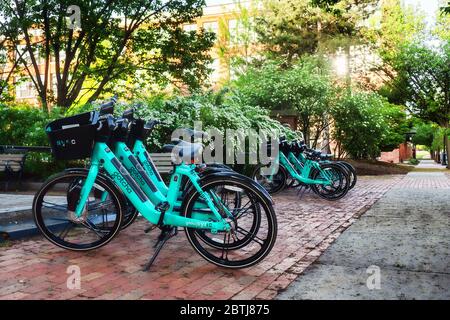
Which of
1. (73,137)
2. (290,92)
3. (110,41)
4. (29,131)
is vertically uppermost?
(110,41)

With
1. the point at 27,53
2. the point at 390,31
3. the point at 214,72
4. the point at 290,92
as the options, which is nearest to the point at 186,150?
the point at 290,92

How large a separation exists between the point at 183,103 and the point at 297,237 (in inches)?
195

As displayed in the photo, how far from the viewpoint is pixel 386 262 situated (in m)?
3.93

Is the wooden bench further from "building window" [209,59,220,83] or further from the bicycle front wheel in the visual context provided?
"building window" [209,59,220,83]

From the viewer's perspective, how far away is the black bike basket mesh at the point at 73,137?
394 centimetres

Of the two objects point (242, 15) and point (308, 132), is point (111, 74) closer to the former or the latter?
point (308, 132)

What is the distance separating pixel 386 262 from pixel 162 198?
217 cm

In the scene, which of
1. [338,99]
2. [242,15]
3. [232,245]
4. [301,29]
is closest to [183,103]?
[232,245]

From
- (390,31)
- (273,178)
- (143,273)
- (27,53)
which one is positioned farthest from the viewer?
(390,31)

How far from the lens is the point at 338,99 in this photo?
17359 millimetres

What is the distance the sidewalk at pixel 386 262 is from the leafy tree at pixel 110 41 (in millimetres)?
10897

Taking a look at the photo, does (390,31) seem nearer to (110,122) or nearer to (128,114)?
(128,114)

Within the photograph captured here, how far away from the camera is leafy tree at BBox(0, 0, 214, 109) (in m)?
13.7

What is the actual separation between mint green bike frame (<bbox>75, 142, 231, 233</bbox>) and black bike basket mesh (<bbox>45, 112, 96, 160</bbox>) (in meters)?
0.10
